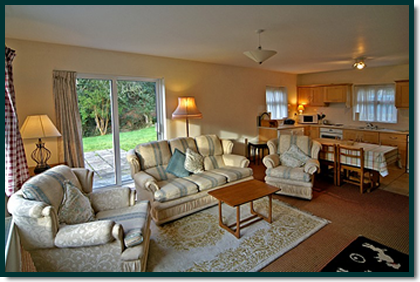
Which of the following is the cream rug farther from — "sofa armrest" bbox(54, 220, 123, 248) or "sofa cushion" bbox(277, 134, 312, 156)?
"sofa cushion" bbox(277, 134, 312, 156)

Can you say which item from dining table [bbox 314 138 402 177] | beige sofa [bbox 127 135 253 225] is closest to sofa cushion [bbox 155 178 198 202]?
beige sofa [bbox 127 135 253 225]

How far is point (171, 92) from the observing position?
4.61 m

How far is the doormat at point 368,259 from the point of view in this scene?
7.13 feet

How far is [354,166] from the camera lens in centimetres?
408

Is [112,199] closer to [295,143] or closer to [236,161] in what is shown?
[236,161]

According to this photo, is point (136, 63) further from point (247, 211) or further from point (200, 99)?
point (247, 211)

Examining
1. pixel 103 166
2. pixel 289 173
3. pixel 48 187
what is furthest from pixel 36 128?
pixel 289 173

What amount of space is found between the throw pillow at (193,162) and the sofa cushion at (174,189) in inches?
14.5

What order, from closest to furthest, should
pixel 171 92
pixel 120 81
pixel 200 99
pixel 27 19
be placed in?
pixel 27 19, pixel 120 81, pixel 171 92, pixel 200 99

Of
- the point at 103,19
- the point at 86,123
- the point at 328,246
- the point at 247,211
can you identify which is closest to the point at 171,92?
the point at 86,123

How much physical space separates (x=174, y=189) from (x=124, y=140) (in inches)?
64.1

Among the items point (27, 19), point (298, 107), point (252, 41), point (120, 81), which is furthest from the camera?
point (298, 107)

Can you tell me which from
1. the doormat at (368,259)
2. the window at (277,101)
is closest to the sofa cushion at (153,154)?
the doormat at (368,259)

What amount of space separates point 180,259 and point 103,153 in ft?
8.07
